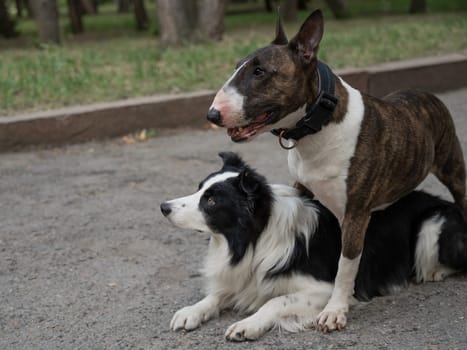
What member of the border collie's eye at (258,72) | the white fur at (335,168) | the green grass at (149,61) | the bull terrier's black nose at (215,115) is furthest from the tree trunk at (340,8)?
the bull terrier's black nose at (215,115)

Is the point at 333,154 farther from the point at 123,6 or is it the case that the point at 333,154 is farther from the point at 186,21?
the point at 123,6

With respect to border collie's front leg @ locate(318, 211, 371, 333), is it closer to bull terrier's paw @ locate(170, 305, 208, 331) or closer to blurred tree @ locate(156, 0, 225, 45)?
bull terrier's paw @ locate(170, 305, 208, 331)

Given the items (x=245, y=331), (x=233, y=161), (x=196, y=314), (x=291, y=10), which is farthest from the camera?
(x=291, y=10)

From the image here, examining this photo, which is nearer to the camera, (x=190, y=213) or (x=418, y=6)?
(x=190, y=213)

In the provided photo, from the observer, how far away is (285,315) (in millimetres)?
3217

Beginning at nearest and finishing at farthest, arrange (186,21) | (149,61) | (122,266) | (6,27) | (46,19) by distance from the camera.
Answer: (122,266), (149,61), (186,21), (46,19), (6,27)

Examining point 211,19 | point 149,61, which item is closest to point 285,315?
point 149,61

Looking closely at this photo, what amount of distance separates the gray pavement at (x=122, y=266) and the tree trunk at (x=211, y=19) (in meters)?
4.91

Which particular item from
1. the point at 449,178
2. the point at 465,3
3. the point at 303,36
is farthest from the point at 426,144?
the point at 465,3

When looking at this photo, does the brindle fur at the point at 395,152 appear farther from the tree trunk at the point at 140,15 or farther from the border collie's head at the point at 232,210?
the tree trunk at the point at 140,15

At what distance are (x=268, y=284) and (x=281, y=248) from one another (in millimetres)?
196

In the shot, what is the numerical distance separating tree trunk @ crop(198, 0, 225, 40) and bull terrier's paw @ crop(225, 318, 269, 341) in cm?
839

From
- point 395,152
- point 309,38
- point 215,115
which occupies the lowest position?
point 395,152

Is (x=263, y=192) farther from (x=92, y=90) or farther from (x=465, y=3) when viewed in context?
(x=465, y=3)
